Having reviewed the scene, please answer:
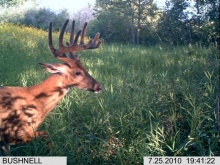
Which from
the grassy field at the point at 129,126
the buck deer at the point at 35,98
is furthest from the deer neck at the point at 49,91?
the grassy field at the point at 129,126

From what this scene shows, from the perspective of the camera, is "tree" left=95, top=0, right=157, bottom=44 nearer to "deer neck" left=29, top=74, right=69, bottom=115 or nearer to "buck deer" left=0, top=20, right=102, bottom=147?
"buck deer" left=0, top=20, right=102, bottom=147

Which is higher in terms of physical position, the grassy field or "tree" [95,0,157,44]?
"tree" [95,0,157,44]

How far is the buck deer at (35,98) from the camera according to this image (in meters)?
2.62

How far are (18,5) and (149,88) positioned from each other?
Result: 61.9ft
